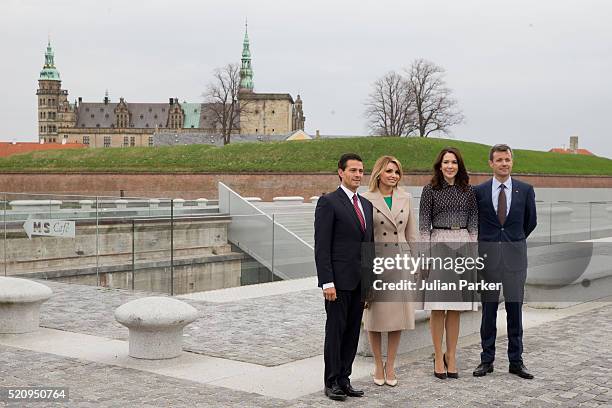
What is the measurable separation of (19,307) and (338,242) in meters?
4.80

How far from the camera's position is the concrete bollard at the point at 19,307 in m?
9.34

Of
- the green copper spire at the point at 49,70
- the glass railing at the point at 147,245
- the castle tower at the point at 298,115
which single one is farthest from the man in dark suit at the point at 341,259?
the green copper spire at the point at 49,70

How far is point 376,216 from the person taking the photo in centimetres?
688

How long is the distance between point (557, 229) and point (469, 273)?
866 centimetres

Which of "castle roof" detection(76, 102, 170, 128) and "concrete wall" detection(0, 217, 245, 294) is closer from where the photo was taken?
"concrete wall" detection(0, 217, 245, 294)

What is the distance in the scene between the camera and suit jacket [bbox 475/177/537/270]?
729 cm

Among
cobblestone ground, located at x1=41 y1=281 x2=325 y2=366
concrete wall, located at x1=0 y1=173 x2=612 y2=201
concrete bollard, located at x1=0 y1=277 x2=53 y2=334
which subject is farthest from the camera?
concrete wall, located at x1=0 y1=173 x2=612 y2=201

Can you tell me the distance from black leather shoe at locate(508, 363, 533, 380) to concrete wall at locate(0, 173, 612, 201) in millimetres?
36678

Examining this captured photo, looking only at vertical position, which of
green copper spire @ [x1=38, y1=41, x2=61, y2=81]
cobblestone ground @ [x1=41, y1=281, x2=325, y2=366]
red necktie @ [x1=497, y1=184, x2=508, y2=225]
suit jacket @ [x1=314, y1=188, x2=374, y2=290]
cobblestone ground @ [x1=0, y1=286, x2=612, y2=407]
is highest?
green copper spire @ [x1=38, y1=41, x2=61, y2=81]

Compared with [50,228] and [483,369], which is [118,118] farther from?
[483,369]

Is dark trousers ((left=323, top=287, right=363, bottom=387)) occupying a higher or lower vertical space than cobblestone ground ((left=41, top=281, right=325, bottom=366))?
higher

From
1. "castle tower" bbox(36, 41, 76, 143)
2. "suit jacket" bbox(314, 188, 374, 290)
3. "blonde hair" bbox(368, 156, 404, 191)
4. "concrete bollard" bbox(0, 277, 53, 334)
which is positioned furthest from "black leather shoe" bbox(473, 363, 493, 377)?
"castle tower" bbox(36, 41, 76, 143)

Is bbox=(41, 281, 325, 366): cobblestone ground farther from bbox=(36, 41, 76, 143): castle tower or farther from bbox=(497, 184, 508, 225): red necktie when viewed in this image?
bbox=(36, 41, 76, 143): castle tower

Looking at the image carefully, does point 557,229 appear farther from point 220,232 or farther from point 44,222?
point 44,222
